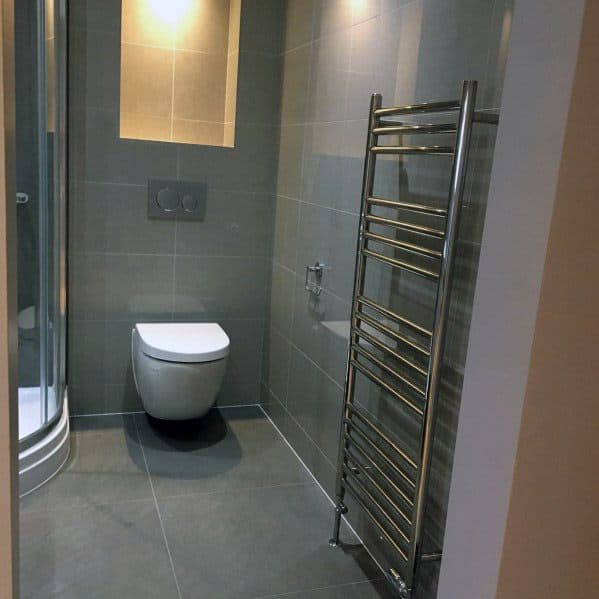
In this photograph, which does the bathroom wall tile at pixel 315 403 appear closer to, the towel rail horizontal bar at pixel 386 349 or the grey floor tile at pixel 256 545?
the grey floor tile at pixel 256 545

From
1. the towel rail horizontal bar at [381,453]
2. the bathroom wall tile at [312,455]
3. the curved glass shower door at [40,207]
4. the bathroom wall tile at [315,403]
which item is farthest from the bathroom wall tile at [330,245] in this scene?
the curved glass shower door at [40,207]

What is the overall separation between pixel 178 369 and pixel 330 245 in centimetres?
83

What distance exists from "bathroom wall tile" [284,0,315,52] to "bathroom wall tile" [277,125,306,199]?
1.23 feet

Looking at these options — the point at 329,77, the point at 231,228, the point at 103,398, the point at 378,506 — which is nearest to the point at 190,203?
the point at 231,228

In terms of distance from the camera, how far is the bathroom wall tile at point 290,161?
306 centimetres

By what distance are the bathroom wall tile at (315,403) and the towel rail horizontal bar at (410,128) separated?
1.02 m

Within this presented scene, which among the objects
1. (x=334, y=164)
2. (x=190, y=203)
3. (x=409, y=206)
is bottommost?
(x=190, y=203)

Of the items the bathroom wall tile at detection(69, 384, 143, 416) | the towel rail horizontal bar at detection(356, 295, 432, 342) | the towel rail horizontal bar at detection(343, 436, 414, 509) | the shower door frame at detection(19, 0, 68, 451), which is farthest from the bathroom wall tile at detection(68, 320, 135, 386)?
the towel rail horizontal bar at detection(356, 295, 432, 342)

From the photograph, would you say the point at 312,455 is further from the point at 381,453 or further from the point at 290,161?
the point at 290,161

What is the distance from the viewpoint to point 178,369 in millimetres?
2850

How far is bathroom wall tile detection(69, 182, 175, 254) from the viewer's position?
3117mm

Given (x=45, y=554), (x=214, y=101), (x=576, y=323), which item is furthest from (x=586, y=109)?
(x=214, y=101)

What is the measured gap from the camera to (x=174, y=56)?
134 inches

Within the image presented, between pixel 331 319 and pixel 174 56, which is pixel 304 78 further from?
pixel 331 319
